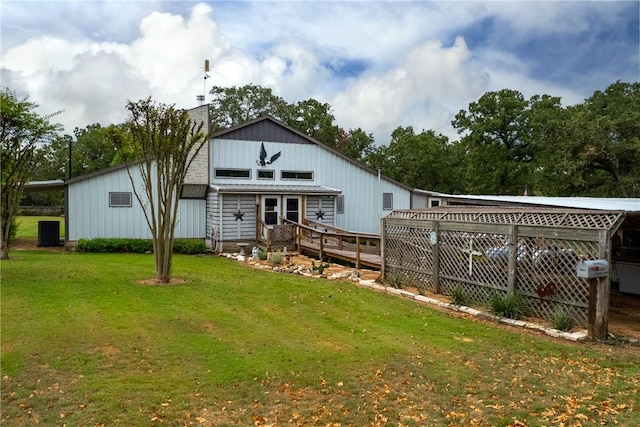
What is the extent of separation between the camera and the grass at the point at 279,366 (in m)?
4.63

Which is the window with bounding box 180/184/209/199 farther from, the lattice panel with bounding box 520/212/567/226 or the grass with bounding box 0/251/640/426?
the lattice panel with bounding box 520/212/567/226

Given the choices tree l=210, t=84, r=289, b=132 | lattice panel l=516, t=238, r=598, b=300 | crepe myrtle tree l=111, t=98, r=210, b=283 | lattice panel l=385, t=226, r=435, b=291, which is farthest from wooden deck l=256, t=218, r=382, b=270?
tree l=210, t=84, r=289, b=132

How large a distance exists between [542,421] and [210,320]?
16.9 feet

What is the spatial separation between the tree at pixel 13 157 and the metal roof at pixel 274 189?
626 cm

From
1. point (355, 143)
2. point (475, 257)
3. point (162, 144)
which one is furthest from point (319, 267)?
point (355, 143)

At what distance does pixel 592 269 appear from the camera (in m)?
7.23

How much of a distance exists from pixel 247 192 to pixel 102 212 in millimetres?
5539

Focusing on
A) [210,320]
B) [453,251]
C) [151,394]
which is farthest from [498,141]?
[151,394]

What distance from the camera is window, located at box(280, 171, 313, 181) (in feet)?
68.5

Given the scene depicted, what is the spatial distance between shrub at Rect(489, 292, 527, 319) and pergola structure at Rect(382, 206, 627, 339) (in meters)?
0.13

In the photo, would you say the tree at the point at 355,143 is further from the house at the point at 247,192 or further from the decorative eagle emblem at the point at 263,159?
the decorative eagle emblem at the point at 263,159

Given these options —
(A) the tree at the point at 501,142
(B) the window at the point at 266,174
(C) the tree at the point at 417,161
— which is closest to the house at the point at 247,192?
(B) the window at the point at 266,174

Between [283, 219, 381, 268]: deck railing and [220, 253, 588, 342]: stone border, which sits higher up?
[283, 219, 381, 268]: deck railing

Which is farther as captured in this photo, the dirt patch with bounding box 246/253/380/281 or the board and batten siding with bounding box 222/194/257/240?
the board and batten siding with bounding box 222/194/257/240
